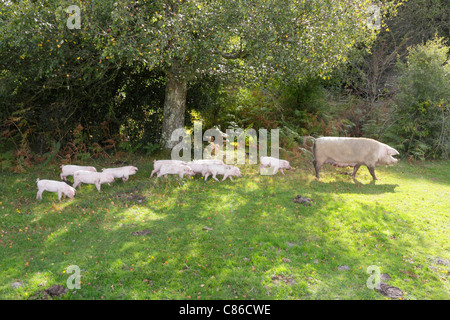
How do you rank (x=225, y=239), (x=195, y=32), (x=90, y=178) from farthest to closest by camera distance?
(x=195, y=32)
(x=90, y=178)
(x=225, y=239)

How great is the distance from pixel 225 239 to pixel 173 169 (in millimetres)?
4813

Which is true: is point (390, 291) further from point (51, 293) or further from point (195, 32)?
point (195, 32)

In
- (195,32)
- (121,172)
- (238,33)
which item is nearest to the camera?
(238,33)

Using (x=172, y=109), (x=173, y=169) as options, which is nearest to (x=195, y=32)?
(x=172, y=109)

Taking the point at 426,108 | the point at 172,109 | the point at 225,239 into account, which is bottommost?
the point at 225,239

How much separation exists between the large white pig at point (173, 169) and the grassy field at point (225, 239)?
395 millimetres

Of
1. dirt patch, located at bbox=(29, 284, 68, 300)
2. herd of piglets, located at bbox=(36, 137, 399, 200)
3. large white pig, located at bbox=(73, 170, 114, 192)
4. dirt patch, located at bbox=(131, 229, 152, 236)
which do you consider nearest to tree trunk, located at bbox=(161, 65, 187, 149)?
herd of piglets, located at bbox=(36, 137, 399, 200)

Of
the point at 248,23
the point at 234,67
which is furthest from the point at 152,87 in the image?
the point at 248,23

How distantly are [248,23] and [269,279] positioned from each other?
8888mm

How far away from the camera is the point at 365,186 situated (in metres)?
12.7

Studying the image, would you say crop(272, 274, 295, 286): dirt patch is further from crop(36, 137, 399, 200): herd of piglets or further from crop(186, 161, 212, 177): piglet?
crop(186, 161, 212, 177): piglet

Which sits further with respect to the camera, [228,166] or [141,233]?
[228,166]

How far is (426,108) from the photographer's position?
17984 mm
